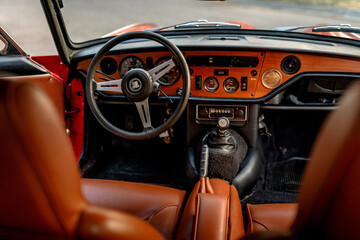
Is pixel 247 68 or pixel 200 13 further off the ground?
pixel 200 13

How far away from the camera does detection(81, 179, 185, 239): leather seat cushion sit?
1344 millimetres

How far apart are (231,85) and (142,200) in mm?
1074

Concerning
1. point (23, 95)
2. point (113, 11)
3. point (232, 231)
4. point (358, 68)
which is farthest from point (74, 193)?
point (113, 11)

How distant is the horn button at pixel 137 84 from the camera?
5.48 feet

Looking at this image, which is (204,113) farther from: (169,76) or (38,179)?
(38,179)

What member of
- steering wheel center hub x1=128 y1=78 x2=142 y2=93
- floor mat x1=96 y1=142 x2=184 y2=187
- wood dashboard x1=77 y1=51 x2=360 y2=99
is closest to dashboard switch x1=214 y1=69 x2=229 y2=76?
wood dashboard x1=77 y1=51 x2=360 y2=99

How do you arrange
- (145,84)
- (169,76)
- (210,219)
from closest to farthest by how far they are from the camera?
(210,219) → (145,84) → (169,76)

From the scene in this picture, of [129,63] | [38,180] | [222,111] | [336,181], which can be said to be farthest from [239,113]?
[38,180]

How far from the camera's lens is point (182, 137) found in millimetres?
2564

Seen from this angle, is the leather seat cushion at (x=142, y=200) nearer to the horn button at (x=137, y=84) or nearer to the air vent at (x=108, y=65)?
the horn button at (x=137, y=84)

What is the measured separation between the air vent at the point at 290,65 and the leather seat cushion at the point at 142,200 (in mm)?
1093

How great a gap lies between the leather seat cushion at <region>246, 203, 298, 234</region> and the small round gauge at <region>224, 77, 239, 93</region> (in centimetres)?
94

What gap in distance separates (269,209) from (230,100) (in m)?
0.93

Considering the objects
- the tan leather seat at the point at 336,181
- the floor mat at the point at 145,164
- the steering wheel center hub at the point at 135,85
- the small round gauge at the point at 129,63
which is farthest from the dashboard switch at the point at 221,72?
the tan leather seat at the point at 336,181
